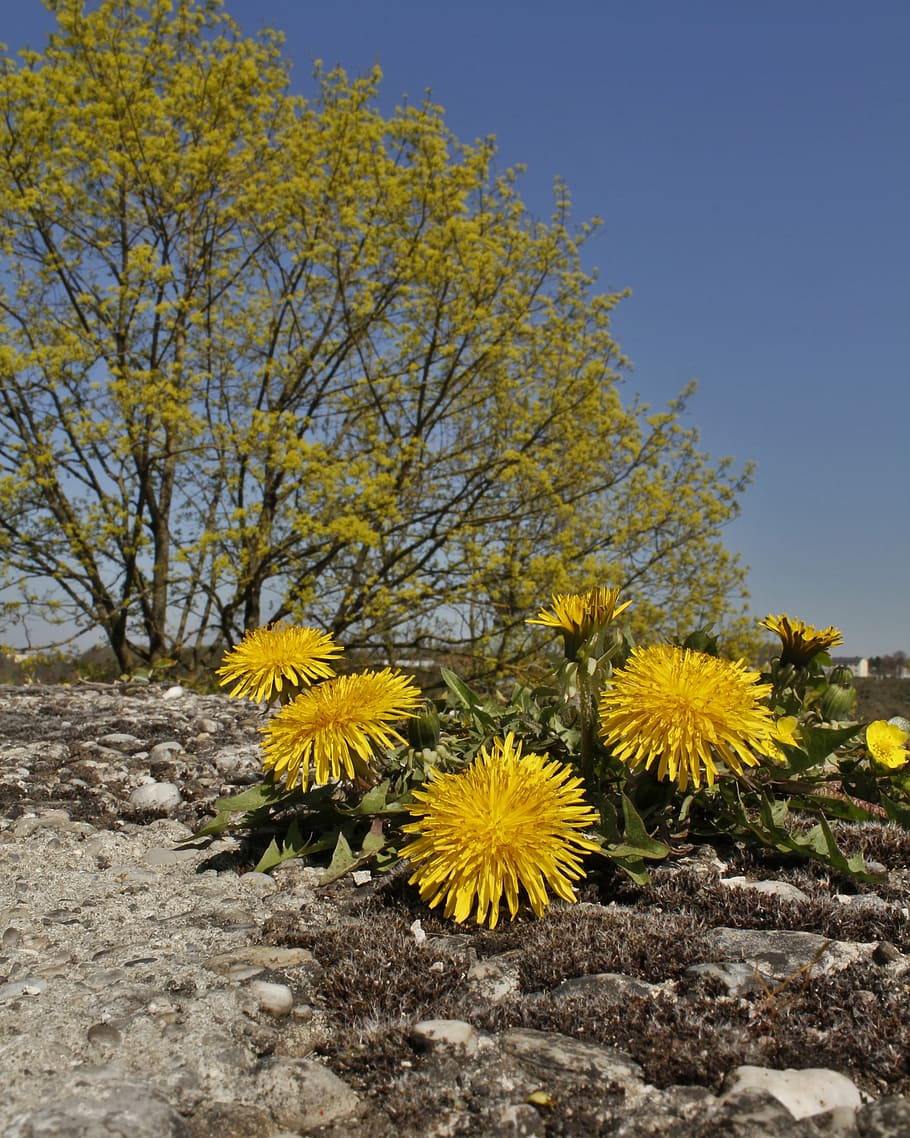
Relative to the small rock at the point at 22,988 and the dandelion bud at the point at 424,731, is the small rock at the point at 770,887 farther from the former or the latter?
the small rock at the point at 22,988

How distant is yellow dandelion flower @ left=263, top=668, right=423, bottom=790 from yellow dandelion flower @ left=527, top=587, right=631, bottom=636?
42 cm

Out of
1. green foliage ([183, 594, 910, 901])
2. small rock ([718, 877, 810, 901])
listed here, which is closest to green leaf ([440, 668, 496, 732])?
green foliage ([183, 594, 910, 901])

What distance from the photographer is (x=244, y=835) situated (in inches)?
114

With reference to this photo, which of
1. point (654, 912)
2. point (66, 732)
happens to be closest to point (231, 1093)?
point (654, 912)

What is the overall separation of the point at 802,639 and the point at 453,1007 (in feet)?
5.10

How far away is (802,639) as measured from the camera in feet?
8.64


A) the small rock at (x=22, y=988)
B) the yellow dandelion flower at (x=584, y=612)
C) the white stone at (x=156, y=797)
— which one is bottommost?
the small rock at (x=22, y=988)

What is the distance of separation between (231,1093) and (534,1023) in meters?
0.51

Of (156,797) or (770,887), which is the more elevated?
(770,887)

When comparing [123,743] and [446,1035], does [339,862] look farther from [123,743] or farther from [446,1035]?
[123,743]

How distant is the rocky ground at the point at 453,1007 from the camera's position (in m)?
1.32

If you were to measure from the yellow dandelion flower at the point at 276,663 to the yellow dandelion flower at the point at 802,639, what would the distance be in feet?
4.34

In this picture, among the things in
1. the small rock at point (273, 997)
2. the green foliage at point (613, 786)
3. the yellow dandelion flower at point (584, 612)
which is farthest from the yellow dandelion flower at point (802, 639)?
the small rock at point (273, 997)

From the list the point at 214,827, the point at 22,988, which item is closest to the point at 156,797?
the point at 214,827
